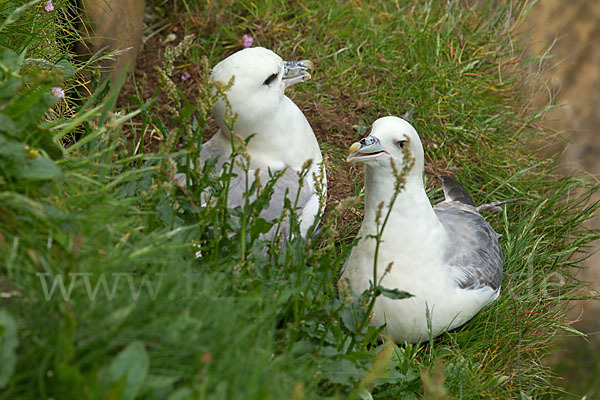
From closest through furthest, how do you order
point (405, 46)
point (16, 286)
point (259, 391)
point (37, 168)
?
1. point (259, 391)
2. point (16, 286)
3. point (37, 168)
4. point (405, 46)

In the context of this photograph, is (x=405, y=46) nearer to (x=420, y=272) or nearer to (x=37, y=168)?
(x=420, y=272)

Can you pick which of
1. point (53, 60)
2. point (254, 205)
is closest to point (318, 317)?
point (254, 205)

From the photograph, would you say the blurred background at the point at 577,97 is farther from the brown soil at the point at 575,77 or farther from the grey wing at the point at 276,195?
the grey wing at the point at 276,195

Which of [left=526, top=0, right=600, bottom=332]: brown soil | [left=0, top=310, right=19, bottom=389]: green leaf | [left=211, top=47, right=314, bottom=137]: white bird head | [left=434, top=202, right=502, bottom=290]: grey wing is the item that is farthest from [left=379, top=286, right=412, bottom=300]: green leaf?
[left=526, top=0, right=600, bottom=332]: brown soil

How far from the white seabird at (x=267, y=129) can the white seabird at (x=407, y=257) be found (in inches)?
12.6

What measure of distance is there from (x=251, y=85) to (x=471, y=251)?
128 cm

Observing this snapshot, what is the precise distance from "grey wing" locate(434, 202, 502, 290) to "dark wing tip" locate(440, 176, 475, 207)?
19 cm

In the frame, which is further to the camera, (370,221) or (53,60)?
(53,60)

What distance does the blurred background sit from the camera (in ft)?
15.6

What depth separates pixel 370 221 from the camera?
9.23 ft

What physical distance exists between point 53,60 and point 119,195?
1185 millimetres

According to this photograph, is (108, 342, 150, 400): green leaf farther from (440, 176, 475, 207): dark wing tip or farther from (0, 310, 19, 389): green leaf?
(440, 176, 475, 207): dark wing tip

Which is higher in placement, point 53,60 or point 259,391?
point 53,60

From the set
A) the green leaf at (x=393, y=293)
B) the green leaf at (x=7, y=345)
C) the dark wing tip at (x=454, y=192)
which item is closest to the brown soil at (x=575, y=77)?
the dark wing tip at (x=454, y=192)
